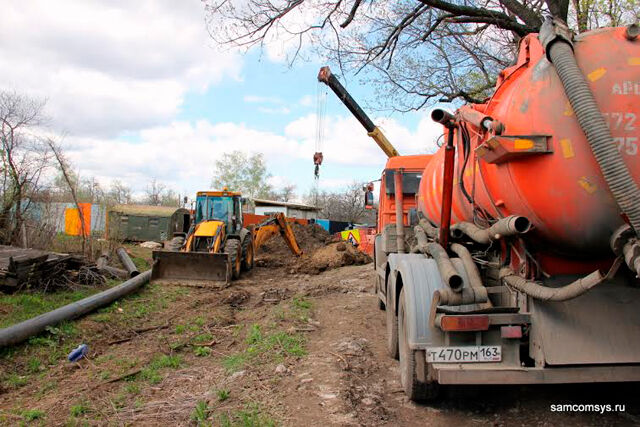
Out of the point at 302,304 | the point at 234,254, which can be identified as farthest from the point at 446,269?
the point at 234,254

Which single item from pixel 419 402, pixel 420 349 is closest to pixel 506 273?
pixel 420 349

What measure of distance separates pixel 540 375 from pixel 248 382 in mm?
2880

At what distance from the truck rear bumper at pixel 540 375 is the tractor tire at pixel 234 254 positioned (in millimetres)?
10193

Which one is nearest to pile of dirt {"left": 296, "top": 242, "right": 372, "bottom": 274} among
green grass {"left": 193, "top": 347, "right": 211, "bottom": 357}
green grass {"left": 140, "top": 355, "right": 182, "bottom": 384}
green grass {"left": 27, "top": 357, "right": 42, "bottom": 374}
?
green grass {"left": 193, "top": 347, "right": 211, "bottom": 357}

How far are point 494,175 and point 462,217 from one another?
122 centimetres

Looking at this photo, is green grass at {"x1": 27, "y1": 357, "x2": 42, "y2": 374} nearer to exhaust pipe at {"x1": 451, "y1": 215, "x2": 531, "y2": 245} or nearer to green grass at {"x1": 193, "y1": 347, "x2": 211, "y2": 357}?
green grass at {"x1": 193, "y1": 347, "x2": 211, "y2": 357}

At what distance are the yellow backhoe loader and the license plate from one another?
9.39 m

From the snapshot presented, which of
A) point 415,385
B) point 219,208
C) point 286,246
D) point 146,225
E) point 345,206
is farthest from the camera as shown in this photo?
point 345,206

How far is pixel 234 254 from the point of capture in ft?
44.0

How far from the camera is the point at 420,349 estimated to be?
13.1 ft

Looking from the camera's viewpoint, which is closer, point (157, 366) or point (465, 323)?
point (465, 323)

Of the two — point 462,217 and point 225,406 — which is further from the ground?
point 462,217

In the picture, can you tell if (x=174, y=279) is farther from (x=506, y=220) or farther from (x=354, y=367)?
(x=506, y=220)

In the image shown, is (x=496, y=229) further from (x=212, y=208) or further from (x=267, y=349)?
(x=212, y=208)
